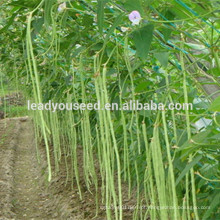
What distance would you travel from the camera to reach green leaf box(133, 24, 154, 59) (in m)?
0.96

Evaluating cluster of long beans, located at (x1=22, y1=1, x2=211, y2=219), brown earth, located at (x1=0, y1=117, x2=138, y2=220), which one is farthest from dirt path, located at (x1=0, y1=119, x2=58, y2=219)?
cluster of long beans, located at (x1=22, y1=1, x2=211, y2=219)

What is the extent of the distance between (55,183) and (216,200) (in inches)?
98.3

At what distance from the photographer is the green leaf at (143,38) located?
96 centimetres

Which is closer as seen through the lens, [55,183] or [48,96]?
[48,96]

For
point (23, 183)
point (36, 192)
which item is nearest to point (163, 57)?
point (36, 192)

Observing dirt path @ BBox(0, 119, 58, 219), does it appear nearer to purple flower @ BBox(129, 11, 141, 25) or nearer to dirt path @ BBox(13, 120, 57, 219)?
dirt path @ BBox(13, 120, 57, 219)

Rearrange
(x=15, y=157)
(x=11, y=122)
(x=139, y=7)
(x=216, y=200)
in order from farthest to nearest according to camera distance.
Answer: (x=11, y=122)
(x=15, y=157)
(x=216, y=200)
(x=139, y=7)

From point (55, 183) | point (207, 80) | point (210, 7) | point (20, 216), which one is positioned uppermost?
point (210, 7)

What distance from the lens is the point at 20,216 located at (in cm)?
304

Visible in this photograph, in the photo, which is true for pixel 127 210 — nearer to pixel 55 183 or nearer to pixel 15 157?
pixel 55 183

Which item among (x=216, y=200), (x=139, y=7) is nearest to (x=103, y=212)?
(x=216, y=200)

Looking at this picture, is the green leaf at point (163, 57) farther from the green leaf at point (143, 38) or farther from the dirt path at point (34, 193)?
the dirt path at point (34, 193)

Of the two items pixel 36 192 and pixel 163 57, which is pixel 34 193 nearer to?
pixel 36 192

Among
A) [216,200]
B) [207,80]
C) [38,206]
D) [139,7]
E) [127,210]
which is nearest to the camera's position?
[139,7]
